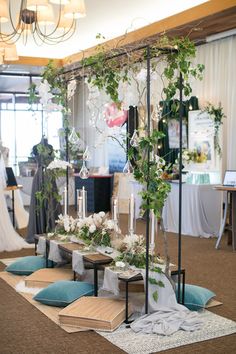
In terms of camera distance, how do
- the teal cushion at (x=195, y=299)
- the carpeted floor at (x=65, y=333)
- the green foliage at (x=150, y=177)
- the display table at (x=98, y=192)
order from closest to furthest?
the carpeted floor at (x=65, y=333), the green foliage at (x=150, y=177), the teal cushion at (x=195, y=299), the display table at (x=98, y=192)

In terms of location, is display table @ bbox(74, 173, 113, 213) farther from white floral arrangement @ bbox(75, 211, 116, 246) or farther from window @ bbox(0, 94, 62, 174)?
white floral arrangement @ bbox(75, 211, 116, 246)

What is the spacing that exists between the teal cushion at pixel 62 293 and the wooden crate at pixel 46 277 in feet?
1.28

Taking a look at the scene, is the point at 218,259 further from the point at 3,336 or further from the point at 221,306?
the point at 3,336

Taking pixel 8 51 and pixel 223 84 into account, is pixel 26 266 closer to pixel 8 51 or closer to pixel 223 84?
pixel 8 51

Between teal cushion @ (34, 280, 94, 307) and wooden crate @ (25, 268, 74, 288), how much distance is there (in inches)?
15.4

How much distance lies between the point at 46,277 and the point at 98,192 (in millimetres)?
6455

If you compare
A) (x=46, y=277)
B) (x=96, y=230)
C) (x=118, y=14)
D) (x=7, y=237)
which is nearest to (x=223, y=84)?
(x=118, y=14)

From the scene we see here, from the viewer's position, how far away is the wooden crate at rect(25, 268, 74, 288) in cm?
512

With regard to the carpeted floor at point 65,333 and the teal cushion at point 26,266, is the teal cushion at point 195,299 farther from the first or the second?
the teal cushion at point 26,266

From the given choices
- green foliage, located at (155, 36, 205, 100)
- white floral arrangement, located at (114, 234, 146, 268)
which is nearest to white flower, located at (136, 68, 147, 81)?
green foliage, located at (155, 36, 205, 100)

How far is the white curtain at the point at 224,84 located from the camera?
8.52 meters

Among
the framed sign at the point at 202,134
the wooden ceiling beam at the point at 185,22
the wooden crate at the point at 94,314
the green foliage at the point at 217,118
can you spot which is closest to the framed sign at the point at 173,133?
the framed sign at the point at 202,134

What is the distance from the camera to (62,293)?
4.58 m

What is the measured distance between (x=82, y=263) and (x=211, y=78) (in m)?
5.10
